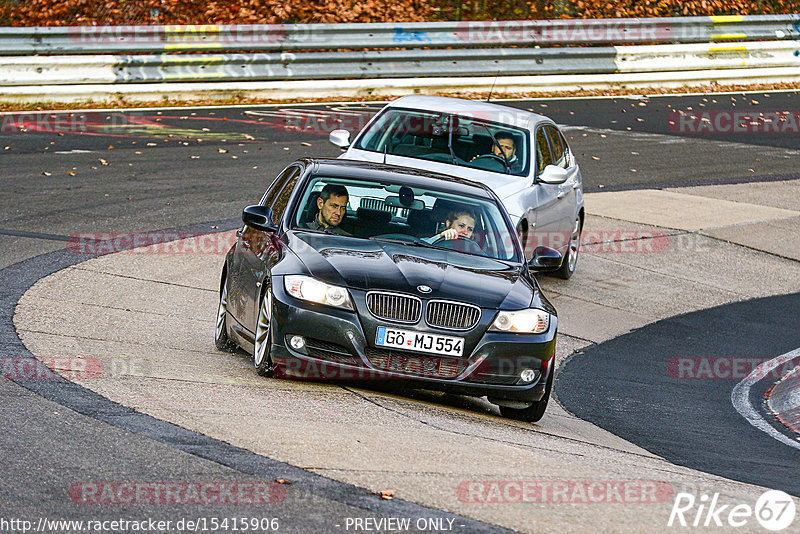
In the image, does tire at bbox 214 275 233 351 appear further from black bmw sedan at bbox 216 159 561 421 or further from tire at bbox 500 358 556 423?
tire at bbox 500 358 556 423

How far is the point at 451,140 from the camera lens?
1334cm

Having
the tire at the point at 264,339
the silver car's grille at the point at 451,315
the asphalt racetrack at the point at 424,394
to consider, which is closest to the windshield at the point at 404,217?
the tire at the point at 264,339

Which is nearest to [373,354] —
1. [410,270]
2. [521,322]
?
[410,270]

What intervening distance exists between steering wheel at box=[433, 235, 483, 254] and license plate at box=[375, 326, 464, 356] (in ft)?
4.04

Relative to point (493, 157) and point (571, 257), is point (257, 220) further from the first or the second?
point (571, 257)

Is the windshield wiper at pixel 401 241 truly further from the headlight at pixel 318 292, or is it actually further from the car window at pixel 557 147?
the car window at pixel 557 147

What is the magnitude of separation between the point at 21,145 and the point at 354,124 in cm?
565

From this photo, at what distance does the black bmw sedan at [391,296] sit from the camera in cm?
786

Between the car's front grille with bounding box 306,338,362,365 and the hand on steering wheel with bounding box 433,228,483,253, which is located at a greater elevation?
the hand on steering wheel with bounding box 433,228,483,253

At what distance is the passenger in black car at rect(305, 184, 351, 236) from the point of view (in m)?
8.98

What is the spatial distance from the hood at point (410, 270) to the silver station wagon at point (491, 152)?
151 inches

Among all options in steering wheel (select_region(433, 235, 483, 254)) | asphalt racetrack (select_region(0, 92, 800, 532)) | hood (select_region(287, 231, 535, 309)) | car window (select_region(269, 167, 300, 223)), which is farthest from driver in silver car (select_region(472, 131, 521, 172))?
hood (select_region(287, 231, 535, 309))

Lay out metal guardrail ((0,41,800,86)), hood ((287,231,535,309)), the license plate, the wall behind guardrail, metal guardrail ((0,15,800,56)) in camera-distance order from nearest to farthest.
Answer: the license plate, hood ((287,231,535,309)), metal guardrail ((0,41,800,86)), the wall behind guardrail, metal guardrail ((0,15,800,56))

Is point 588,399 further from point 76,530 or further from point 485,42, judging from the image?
point 485,42
